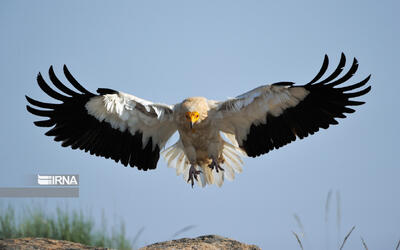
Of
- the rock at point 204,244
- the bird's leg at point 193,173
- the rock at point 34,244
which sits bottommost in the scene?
the rock at point 204,244

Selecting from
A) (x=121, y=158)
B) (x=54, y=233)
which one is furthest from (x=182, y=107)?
(x=54, y=233)

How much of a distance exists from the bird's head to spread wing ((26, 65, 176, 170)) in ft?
1.07

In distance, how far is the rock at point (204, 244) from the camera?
18.0 ft

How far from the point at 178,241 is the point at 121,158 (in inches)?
77.3

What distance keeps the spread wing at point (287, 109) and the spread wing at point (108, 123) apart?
39.4 inches

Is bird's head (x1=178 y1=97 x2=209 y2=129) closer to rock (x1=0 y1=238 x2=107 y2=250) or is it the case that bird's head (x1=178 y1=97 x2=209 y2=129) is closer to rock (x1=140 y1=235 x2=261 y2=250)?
rock (x1=140 y1=235 x2=261 y2=250)

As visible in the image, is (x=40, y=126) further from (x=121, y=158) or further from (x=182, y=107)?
(x=182, y=107)

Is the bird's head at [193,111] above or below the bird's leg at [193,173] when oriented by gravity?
above

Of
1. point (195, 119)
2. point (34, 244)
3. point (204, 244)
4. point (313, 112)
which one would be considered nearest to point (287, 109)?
point (313, 112)

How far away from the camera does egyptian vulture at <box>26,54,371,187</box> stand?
6.46m

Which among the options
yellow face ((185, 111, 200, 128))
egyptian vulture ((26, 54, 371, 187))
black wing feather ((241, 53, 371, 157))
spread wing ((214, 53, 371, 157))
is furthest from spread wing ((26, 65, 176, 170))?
black wing feather ((241, 53, 371, 157))

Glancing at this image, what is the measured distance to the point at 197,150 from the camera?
22.4 feet

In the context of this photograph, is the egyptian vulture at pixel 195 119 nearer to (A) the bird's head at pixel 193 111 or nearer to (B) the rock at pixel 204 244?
(A) the bird's head at pixel 193 111

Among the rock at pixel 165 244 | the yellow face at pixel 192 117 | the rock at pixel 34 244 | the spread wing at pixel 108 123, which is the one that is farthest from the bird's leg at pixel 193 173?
the rock at pixel 34 244
